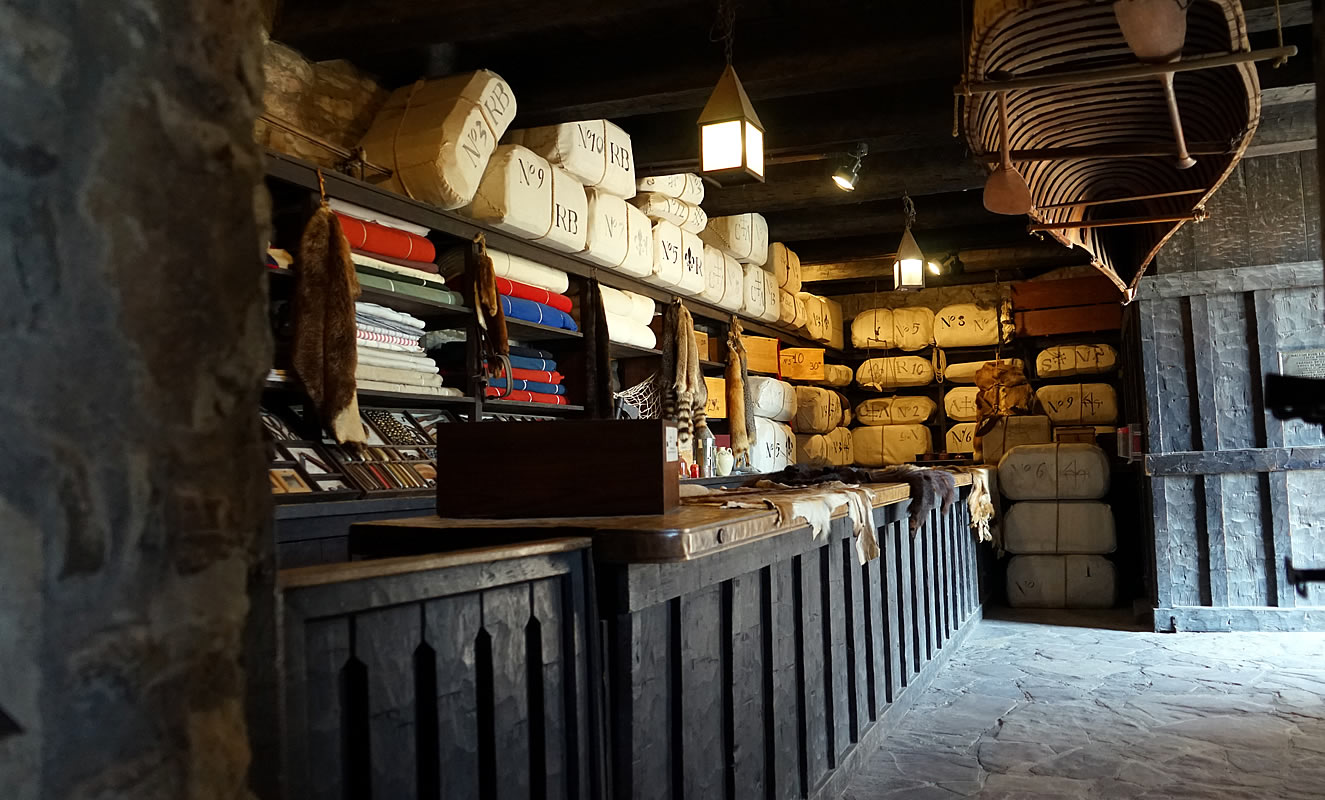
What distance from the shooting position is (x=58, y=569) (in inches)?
32.9

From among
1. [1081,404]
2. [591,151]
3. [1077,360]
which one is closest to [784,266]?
[1077,360]

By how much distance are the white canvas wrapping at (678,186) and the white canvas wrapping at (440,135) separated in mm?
1871

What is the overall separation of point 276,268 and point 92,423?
10.1ft

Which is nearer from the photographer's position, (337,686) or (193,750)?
(193,750)

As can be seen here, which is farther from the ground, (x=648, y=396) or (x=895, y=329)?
(x=895, y=329)

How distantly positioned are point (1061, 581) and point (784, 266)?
3.76 metres

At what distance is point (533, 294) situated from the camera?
5449 millimetres

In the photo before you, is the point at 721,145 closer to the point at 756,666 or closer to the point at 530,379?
the point at 530,379

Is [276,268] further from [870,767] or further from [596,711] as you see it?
[870,767]

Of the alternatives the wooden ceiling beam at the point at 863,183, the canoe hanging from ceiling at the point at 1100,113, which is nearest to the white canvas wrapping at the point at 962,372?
the wooden ceiling beam at the point at 863,183

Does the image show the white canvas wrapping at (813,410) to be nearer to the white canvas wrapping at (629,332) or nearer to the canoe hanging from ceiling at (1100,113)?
the white canvas wrapping at (629,332)

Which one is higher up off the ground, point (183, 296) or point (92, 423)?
point (183, 296)

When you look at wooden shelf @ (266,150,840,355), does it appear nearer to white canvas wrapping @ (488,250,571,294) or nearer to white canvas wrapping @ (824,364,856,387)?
white canvas wrapping @ (488,250,571,294)

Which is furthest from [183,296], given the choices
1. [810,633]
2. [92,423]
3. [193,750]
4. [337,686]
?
[810,633]
